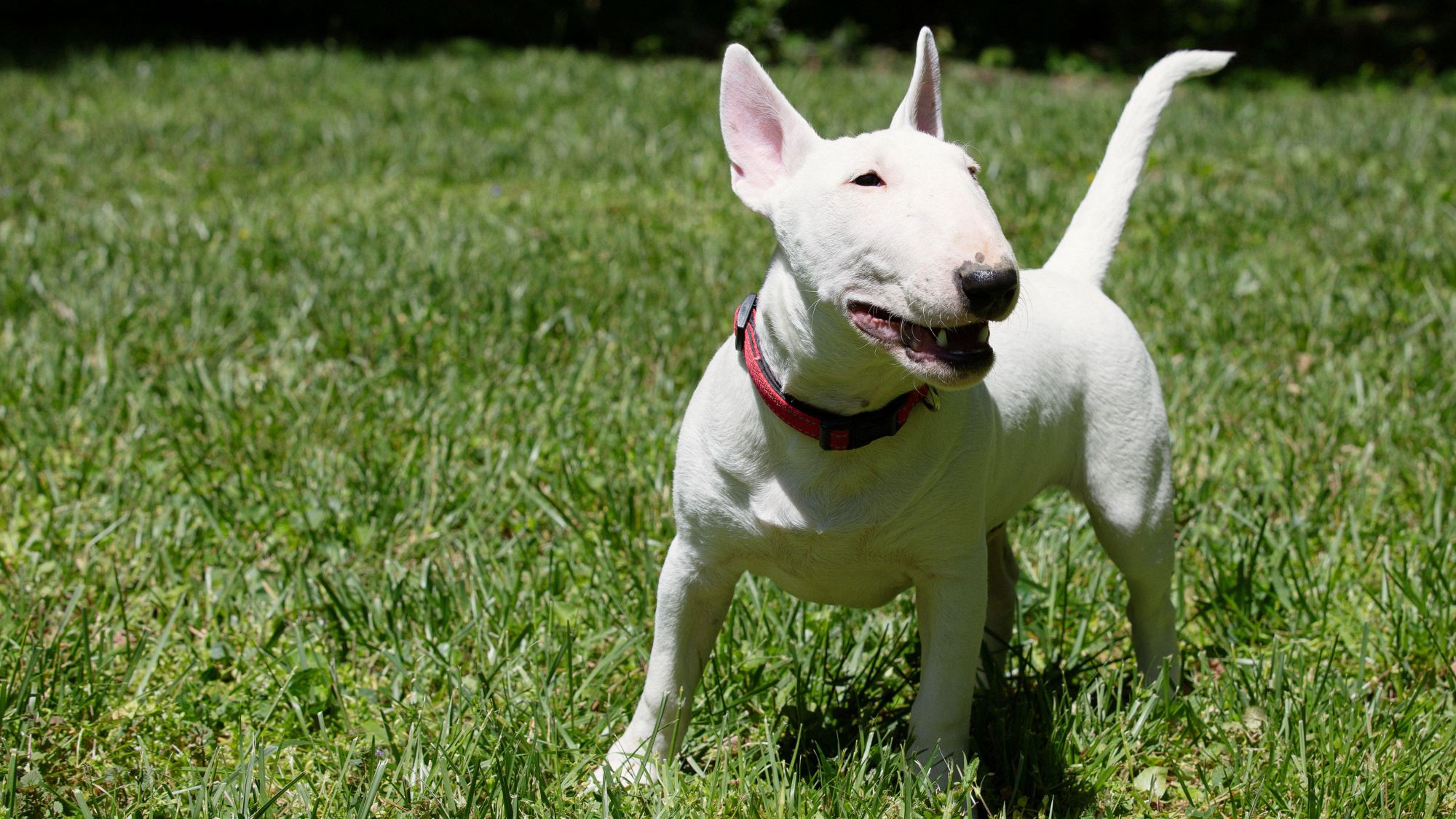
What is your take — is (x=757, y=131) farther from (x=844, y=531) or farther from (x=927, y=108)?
(x=844, y=531)

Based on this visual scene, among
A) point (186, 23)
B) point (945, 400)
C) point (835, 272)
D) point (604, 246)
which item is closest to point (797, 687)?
point (945, 400)

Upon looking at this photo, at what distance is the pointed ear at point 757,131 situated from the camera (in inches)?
93.6

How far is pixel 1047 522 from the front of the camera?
12.3ft

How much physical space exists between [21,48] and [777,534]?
38.2 feet

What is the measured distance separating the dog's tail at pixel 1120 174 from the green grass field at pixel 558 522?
0.83 m

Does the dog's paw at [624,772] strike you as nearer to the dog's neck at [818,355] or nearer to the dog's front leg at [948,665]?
the dog's front leg at [948,665]

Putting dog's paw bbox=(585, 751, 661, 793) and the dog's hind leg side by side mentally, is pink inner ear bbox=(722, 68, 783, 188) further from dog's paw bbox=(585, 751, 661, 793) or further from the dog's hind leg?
dog's paw bbox=(585, 751, 661, 793)

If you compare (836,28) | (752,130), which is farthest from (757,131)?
(836,28)

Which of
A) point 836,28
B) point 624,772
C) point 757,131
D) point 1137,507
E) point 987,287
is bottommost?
point 624,772

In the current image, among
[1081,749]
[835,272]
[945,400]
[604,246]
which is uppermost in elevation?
[835,272]

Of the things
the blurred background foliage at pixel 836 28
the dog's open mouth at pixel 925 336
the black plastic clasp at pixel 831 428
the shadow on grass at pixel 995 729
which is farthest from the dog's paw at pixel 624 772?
the blurred background foliage at pixel 836 28

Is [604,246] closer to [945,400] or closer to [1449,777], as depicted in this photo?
[945,400]

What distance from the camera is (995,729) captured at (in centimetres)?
280

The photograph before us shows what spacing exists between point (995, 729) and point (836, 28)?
42.8 feet
